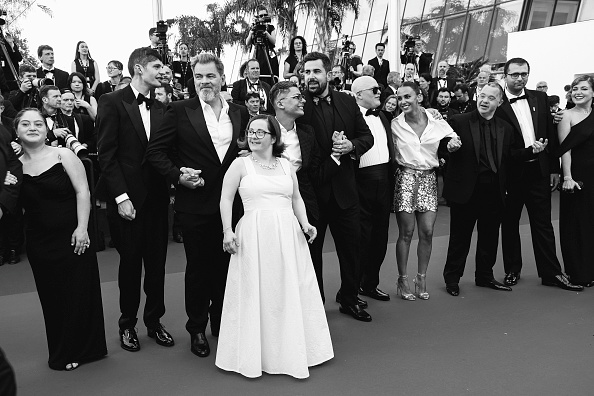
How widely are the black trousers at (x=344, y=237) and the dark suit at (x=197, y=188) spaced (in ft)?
2.87

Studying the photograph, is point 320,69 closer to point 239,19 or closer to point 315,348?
point 315,348

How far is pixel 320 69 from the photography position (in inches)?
168

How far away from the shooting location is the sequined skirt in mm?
4965

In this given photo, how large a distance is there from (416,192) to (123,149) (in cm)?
240

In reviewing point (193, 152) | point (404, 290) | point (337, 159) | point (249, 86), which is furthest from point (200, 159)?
point (249, 86)

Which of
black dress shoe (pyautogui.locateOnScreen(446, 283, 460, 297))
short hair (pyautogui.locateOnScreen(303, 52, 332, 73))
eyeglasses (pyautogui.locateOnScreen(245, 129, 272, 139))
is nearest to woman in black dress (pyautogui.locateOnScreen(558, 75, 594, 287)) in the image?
black dress shoe (pyautogui.locateOnScreen(446, 283, 460, 297))

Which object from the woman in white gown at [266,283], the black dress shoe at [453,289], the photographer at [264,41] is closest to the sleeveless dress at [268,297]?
the woman in white gown at [266,283]

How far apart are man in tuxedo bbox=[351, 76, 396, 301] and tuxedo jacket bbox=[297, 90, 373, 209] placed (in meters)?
0.29

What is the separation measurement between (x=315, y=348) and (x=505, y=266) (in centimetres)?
270

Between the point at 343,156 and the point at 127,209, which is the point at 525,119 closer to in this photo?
the point at 343,156

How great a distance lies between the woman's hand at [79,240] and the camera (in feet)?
12.2

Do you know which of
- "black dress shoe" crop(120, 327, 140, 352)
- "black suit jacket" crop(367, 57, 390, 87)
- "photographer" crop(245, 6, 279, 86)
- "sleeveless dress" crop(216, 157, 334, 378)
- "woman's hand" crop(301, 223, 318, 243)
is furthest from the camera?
"black suit jacket" crop(367, 57, 390, 87)

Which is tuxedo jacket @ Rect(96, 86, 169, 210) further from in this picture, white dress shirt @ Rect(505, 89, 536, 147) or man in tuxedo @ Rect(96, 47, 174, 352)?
white dress shirt @ Rect(505, 89, 536, 147)

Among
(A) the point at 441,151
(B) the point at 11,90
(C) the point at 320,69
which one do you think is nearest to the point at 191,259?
(C) the point at 320,69
